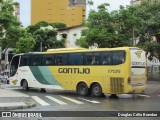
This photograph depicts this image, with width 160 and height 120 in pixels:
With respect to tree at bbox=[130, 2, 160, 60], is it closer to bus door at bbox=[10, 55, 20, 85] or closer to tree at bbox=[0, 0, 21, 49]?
tree at bbox=[0, 0, 21, 49]

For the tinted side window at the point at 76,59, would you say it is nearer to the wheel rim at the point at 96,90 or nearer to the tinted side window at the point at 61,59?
the tinted side window at the point at 61,59

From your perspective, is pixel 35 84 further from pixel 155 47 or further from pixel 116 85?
pixel 155 47

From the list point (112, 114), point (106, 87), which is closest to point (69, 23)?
point (106, 87)

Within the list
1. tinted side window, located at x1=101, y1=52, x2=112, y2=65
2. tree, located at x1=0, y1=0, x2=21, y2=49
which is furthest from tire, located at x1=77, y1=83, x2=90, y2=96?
tree, located at x1=0, y1=0, x2=21, y2=49

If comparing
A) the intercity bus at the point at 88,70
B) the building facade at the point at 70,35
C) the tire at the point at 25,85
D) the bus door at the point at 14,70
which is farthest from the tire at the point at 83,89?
the building facade at the point at 70,35

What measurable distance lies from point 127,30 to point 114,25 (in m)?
1.38

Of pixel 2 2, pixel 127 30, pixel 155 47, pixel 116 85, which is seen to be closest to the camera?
pixel 116 85

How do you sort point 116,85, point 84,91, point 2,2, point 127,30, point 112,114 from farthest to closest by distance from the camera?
point 127,30
point 2,2
point 84,91
point 116,85
point 112,114

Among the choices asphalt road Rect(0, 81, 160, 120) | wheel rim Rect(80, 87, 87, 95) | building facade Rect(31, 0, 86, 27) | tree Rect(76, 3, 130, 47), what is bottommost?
asphalt road Rect(0, 81, 160, 120)

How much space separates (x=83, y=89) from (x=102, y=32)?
1264cm

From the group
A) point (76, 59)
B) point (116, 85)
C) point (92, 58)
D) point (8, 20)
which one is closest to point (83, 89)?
point (76, 59)

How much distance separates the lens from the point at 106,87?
84.4 feet

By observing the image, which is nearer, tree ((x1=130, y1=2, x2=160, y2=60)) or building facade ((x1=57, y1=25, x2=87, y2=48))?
tree ((x1=130, y1=2, x2=160, y2=60))

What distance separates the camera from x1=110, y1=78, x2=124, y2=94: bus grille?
2501 centimetres
